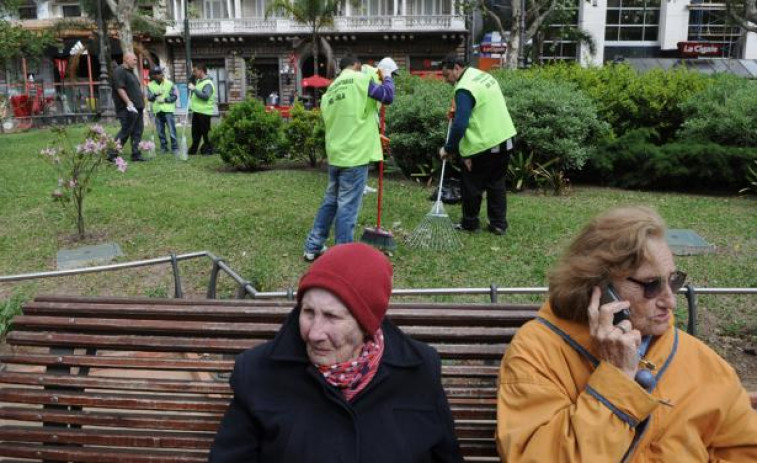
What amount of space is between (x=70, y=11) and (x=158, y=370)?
49251mm

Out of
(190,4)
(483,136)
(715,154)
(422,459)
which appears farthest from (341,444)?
(190,4)

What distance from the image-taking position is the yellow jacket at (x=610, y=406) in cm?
200

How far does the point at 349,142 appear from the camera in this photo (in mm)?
6312

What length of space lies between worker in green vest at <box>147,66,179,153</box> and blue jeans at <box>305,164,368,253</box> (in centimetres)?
911

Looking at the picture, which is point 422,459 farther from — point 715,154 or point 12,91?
point 12,91

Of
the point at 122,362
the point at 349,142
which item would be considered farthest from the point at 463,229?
the point at 122,362

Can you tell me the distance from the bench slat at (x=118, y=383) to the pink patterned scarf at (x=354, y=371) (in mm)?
674

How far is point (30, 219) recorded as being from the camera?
28.1 feet

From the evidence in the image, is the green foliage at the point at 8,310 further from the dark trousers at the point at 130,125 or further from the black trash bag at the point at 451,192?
the dark trousers at the point at 130,125

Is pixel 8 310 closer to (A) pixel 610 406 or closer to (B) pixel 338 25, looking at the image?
(A) pixel 610 406

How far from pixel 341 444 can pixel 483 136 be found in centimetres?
555

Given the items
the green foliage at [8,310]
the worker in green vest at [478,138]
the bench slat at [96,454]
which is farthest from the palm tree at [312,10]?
the bench slat at [96,454]

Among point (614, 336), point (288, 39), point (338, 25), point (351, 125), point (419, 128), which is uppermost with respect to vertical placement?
point (338, 25)

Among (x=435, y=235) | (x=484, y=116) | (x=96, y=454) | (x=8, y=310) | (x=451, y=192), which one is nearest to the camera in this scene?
(x=96, y=454)
